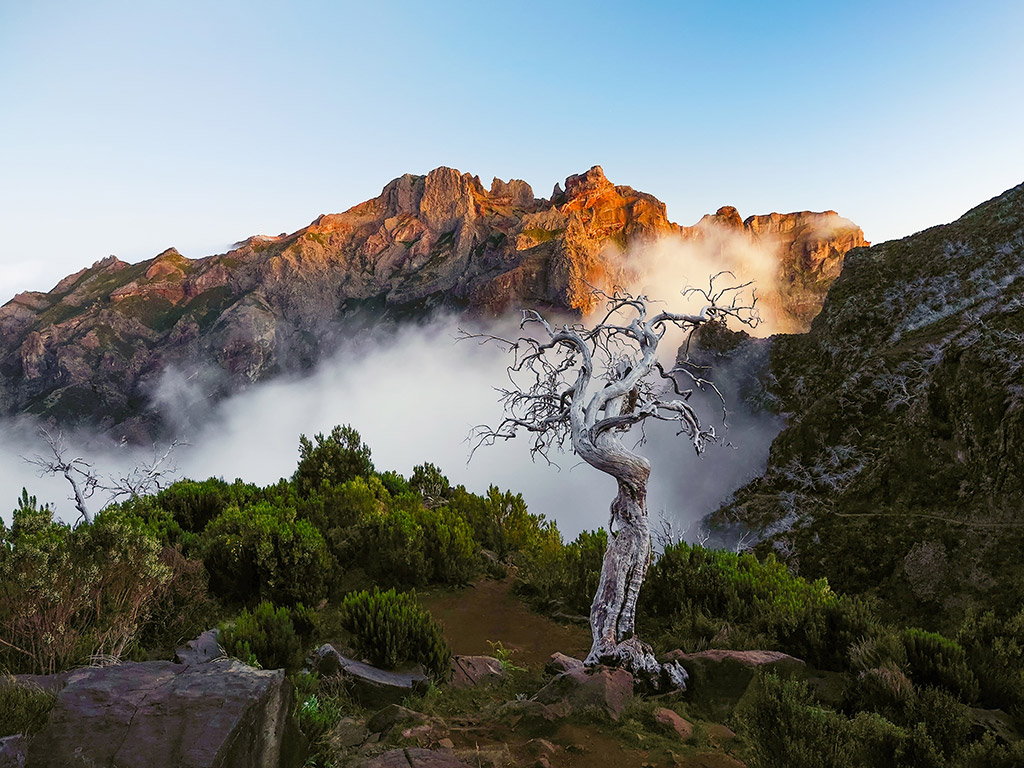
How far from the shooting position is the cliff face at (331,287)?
15538 centimetres

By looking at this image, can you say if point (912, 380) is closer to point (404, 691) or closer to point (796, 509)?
point (796, 509)

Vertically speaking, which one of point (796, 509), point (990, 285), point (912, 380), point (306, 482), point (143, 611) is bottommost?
point (796, 509)

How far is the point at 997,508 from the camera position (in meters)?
11.1

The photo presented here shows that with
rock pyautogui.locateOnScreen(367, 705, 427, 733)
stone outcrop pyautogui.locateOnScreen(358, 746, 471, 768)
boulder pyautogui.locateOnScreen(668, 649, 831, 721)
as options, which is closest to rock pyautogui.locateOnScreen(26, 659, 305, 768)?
stone outcrop pyautogui.locateOnScreen(358, 746, 471, 768)

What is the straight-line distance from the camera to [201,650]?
6344 millimetres

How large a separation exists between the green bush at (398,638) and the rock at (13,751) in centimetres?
369

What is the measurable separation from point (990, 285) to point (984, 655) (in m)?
17.6

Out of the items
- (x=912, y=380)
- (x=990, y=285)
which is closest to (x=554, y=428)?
(x=912, y=380)

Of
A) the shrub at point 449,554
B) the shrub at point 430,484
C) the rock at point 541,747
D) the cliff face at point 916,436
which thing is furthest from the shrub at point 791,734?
the shrub at point 430,484

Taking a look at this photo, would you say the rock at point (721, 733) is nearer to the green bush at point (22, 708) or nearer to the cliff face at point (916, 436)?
the green bush at point (22, 708)

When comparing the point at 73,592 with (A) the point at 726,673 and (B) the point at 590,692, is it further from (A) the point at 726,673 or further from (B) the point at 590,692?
(A) the point at 726,673

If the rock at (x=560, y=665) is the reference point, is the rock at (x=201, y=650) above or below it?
above

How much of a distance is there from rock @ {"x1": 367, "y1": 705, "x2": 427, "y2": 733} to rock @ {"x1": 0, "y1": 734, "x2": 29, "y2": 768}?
2.53 meters

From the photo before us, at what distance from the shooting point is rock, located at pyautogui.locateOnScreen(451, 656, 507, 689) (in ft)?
22.1
